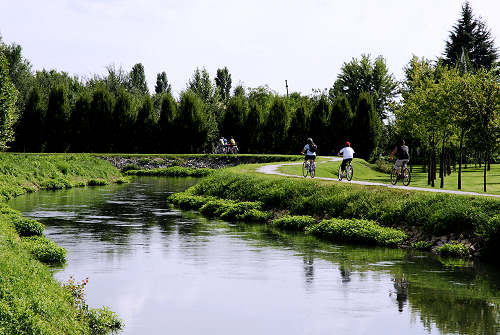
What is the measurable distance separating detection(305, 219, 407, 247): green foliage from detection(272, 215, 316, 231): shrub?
1069mm

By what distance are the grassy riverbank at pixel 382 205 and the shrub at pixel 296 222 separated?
0.51 metres

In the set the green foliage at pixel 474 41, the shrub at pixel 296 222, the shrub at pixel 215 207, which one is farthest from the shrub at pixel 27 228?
the green foliage at pixel 474 41

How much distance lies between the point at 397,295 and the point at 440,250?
6.19m

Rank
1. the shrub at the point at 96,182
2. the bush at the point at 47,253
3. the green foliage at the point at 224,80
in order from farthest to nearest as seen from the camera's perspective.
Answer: the green foliage at the point at 224,80 → the shrub at the point at 96,182 → the bush at the point at 47,253

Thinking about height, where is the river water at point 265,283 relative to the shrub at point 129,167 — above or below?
below

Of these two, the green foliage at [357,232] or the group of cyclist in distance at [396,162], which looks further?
the group of cyclist in distance at [396,162]

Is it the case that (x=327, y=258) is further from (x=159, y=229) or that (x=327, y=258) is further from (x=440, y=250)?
(x=159, y=229)

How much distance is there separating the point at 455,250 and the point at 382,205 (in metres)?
4.85

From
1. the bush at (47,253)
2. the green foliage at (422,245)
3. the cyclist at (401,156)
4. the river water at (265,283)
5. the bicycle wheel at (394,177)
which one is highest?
the cyclist at (401,156)

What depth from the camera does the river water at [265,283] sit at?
13359mm

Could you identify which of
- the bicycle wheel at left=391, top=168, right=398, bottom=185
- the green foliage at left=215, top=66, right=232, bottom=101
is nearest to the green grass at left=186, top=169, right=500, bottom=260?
the bicycle wheel at left=391, top=168, right=398, bottom=185

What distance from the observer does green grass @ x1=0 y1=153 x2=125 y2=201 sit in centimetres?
4281

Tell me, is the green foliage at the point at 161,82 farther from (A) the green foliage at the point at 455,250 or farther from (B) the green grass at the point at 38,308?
(B) the green grass at the point at 38,308

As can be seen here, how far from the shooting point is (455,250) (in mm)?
20828
